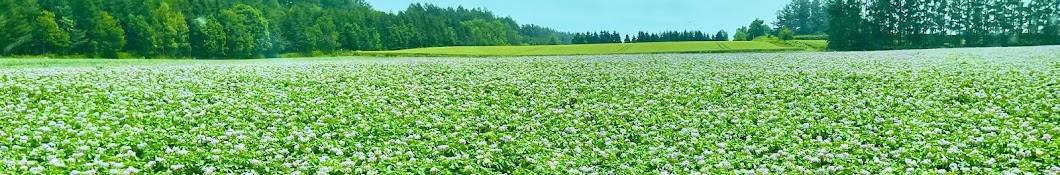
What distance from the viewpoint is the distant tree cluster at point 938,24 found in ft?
277

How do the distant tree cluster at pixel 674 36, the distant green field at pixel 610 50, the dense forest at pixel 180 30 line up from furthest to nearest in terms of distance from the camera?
the distant tree cluster at pixel 674 36
the dense forest at pixel 180 30
the distant green field at pixel 610 50

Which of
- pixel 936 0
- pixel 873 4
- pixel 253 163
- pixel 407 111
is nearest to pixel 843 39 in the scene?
pixel 873 4

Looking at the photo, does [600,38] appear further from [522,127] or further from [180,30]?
[522,127]

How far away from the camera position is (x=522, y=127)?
482 inches

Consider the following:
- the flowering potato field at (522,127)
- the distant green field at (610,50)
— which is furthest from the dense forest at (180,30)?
the flowering potato field at (522,127)

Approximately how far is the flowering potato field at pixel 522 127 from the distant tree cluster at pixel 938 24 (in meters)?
69.1

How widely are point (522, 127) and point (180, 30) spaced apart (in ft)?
269

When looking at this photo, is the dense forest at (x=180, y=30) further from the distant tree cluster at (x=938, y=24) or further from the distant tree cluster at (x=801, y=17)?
the distant tree cluster at (x=801, y=17)

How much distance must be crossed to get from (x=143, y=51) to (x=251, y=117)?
253 ft

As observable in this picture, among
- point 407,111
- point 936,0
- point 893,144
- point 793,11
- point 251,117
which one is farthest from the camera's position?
point 793,11

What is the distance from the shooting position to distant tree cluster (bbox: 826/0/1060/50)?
84375 mm

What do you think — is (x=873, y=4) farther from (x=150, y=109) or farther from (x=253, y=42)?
(x=150, y=109)

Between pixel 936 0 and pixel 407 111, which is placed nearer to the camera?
pixel 407 111

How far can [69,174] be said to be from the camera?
791 centimetres
